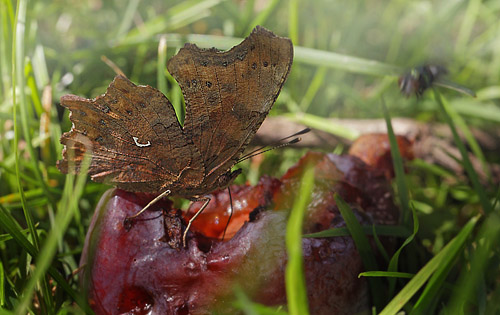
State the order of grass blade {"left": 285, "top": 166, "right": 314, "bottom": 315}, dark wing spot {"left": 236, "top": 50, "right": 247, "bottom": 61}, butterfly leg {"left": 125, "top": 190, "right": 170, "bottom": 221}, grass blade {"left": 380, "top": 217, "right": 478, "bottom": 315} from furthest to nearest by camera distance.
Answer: dark wing spot {"left": 236, "top": 50, "right": 247, "bottom": 61}, butterfly leg {"left": 125, "top": 190, "right": 170, "bottom": 221}, grass blade {"left": 380, "top": 217, "right": 478, "bottom": 315}, grass blade {"left": 285, "top": 166, "right": 314, "bottom": 315}

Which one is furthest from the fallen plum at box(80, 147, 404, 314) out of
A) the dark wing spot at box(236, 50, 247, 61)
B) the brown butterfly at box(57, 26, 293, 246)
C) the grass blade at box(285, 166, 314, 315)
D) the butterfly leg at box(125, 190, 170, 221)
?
the dark wing spot at box(236, 50, 247, 61)

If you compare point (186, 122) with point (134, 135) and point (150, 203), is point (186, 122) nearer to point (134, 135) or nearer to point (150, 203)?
point (134, 135)

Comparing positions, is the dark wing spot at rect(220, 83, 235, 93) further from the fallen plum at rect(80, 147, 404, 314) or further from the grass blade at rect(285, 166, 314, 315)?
the grass blade at rect(285, 166, 314, 315)

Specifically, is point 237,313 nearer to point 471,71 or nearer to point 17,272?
point 17,272

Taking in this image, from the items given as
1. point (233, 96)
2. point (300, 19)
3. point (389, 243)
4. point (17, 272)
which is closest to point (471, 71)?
point (300, 19)

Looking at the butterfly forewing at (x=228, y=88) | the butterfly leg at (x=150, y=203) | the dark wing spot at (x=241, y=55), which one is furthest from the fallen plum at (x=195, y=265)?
the dark wing spot at (x=241, y=55)

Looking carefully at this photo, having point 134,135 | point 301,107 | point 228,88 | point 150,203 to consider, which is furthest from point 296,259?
point 301,107
